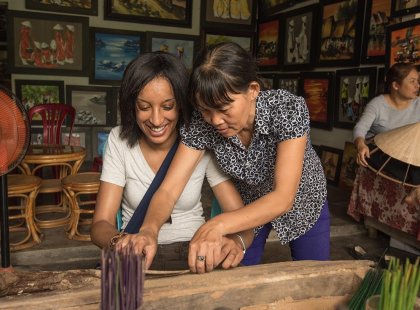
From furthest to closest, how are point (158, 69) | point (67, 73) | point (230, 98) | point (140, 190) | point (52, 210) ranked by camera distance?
1. point (67, 73)
2. point (52, 210)
3. point (140, 190)
4. point (158, 69)
5. point (230, 98)

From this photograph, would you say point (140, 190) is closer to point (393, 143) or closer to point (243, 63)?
point (243, 63)

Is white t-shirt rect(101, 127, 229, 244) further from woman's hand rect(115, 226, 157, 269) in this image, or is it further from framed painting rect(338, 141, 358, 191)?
framed painting rect(338, 141, 358, 191)

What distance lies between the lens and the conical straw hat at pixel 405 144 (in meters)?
2.62

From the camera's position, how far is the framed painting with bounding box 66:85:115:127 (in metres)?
6.06

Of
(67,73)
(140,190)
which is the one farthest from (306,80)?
(140,190)

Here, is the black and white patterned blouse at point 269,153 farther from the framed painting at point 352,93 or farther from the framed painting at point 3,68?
the framed painting at point 3,68

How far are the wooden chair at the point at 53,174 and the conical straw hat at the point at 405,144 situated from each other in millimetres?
2794

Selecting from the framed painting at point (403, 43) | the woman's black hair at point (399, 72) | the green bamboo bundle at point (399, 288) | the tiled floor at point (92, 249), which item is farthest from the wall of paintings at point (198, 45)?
the green bamboo bundle at point (399, 288)

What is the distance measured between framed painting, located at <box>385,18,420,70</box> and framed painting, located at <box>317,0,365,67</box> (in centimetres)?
54

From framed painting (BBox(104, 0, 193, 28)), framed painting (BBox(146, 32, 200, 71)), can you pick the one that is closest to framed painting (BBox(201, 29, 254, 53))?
framed painting (BBox(146, 32, 200, 71))

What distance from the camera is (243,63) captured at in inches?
52.2

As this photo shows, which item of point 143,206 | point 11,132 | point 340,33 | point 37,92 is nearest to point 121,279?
point 143,206

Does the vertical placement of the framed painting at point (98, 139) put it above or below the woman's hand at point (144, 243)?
below

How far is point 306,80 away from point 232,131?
4.45 m
